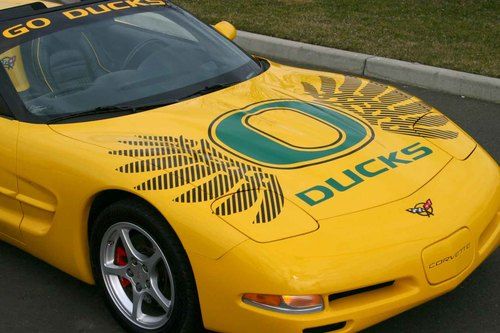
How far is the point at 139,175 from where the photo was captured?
3338 millimetres

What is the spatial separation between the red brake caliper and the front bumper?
57 centimetres

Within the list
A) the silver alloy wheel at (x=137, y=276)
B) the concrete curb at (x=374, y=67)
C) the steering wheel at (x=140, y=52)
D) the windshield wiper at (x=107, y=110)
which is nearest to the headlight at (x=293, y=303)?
the silver alloy wheel at (x=137, y=276)

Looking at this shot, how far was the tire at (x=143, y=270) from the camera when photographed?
10.5ft

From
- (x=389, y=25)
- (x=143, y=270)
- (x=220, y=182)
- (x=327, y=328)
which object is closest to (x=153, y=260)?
(x=143, y=270)

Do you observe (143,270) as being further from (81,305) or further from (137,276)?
(81,305)

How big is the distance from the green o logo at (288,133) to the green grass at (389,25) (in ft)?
12.3

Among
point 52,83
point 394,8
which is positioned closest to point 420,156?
point 52,83

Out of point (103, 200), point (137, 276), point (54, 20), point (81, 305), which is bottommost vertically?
point (81, 305)

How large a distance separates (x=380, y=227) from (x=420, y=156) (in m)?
0.66

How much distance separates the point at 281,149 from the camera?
3562mm

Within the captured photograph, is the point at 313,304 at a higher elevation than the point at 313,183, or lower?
lower

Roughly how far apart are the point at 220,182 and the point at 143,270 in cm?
55

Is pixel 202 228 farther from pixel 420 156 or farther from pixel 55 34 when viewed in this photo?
pixel 55 34

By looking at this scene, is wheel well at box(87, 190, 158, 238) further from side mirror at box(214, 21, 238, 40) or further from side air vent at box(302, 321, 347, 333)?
side mirror at box(214, 21, 238, 40)
